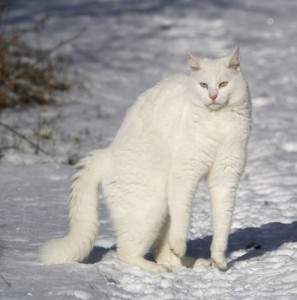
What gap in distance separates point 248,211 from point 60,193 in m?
1.71

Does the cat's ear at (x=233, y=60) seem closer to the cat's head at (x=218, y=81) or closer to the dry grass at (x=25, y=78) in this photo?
the cat's head at (x=218, y=81)

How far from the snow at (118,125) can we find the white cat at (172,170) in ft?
0.62

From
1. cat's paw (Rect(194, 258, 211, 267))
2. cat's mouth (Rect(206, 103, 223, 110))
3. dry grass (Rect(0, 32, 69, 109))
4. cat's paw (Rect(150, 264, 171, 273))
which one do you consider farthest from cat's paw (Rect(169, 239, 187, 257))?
dry grass (Rect(0, 32, 69, 109))

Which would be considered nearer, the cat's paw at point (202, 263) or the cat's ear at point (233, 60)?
the cat's ear at point (233, 60)

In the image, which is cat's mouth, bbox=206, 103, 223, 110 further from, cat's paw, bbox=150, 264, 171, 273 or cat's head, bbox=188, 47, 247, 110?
cat's paw, bbox=150, 264, 171, 273

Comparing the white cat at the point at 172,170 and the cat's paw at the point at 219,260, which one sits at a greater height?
the white cat at the point at 172,170

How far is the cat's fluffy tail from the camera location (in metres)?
4.71

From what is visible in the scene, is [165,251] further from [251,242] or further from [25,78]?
[25,78]

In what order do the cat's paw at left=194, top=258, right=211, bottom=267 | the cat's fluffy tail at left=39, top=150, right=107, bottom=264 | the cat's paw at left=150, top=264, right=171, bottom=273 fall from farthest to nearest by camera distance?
the cat's paw at left=194, top=258, right=211, bottom=267, the cat's paw at left=150, top=264, right=171, bottom=273, the cat's fluffy tail at left=39, top=150, right=107, bottom=264

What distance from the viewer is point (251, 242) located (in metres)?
5.64

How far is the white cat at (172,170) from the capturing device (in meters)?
4.75

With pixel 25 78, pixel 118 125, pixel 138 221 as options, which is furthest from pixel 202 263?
pixel 25 78

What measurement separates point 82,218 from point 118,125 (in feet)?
15.9

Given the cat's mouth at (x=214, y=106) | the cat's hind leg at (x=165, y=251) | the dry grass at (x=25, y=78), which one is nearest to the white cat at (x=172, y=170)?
the cat's mouth at (x=214, y=106)
